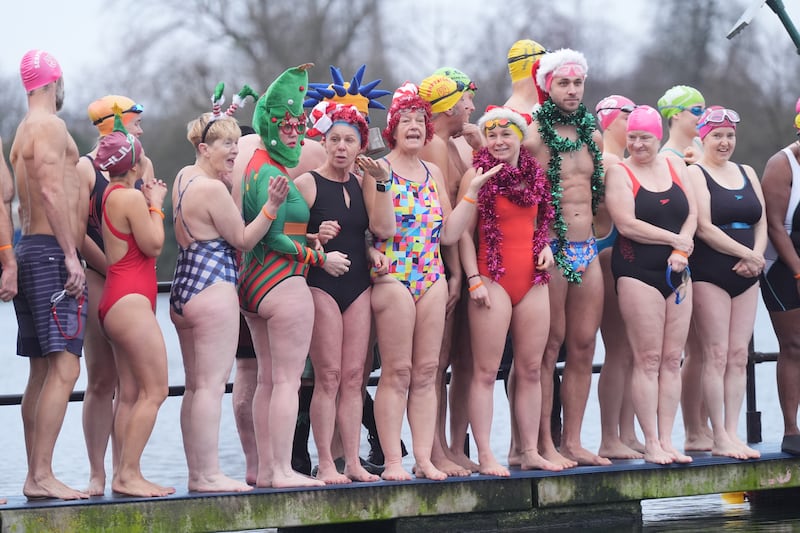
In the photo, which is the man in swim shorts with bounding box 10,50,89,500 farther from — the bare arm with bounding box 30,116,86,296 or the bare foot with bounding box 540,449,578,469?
the bare foot with bounding box 540,449,578,469

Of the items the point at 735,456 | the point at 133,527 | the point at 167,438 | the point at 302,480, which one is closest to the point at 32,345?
the point at 133,527

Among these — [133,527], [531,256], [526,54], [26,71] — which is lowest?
[133,527]

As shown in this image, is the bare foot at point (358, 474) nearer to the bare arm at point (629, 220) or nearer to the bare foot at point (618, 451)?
the bare foot at point (618, 451)

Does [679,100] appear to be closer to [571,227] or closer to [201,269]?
[571,227]

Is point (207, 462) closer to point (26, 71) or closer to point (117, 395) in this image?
point (117, 395)

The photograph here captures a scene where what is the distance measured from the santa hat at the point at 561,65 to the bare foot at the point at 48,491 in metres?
3.42

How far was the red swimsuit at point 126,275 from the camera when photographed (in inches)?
269

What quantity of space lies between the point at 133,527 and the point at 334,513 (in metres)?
1.02

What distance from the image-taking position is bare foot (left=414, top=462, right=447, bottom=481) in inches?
289

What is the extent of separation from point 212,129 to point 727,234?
10.4 ft

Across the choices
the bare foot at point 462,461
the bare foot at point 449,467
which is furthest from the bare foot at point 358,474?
the bare foot at point 462,461

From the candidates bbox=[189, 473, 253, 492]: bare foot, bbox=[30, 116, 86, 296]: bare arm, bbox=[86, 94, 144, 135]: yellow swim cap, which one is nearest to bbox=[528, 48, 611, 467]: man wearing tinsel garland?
bbox=[189, 473, 253, 492]: bare foot

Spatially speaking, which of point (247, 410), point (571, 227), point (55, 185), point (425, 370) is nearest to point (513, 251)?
point (571, 227)

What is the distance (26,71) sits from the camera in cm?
698
